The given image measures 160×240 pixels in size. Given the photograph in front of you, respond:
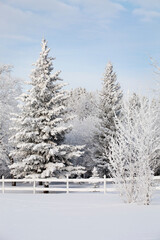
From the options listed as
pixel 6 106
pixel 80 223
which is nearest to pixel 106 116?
pixel 6 106

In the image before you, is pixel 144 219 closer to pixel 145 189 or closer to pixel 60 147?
pixel 145 189

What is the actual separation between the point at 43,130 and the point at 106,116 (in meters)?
13.2

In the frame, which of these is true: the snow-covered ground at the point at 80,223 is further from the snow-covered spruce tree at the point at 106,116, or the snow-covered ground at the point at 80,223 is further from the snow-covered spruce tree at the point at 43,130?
the snow-covered spruce tree at the point at 106,116

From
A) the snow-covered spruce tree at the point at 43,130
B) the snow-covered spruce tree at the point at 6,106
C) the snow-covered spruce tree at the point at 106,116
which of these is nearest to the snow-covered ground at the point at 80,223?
the snow-covered spruce tree at the point at 43,130

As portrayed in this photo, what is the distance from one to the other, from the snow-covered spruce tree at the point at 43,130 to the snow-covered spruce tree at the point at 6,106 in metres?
4.40

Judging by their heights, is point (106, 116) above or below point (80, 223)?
above

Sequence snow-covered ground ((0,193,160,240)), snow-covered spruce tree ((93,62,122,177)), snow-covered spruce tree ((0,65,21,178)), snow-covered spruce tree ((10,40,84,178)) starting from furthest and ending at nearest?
snow-covered spruce tree ((93,62,122,177))
snow-covered spruce tree ((0,65,21,178))
snow-covered spruce tree ((10,40,84,178))
snow-covered ground ((0,193,160,240))

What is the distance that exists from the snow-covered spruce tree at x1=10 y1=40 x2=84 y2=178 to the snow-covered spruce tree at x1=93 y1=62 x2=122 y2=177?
10.1 metres

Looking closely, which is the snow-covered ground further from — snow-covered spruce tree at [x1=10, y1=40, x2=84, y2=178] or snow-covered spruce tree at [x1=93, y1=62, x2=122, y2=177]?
snow-covered spruce tree at [x1=93, y1=62, x2=122, y2=177]

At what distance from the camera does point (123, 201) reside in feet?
44.5

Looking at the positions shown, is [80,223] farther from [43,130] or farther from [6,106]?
[6,106]

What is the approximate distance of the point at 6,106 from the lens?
92.9 feet

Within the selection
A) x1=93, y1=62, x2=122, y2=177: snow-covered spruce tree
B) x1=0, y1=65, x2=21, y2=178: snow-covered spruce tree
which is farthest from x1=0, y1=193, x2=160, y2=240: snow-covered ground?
x1=93, y1=62, x2=122, y2=177: snow-covered spruce tree

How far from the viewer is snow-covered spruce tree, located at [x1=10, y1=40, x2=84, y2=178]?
21906 mm
